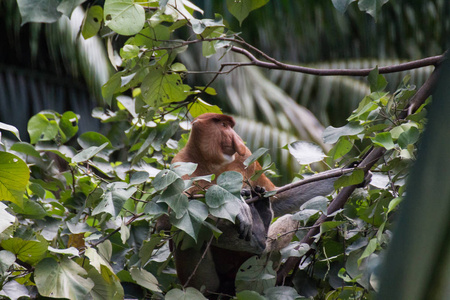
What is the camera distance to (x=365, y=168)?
1547 millimetres

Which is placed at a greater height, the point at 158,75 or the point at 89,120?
the point at 158,75

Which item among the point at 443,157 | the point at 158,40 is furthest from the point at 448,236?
the point at 158,40

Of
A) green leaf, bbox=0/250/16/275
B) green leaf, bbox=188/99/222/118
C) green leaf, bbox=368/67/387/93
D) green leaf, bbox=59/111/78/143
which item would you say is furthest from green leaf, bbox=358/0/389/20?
green leaf, bbox=59/111/78/143

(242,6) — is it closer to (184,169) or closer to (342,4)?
(342,4)

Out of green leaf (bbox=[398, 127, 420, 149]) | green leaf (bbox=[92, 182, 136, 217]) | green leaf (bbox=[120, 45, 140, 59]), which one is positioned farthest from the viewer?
green leaf (bbox=[120, 45, 140, 59])

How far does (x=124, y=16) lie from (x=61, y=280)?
2.39 feet

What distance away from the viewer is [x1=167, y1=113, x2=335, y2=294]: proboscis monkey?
1.82m

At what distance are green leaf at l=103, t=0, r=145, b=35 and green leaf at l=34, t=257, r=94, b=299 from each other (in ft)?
2.15

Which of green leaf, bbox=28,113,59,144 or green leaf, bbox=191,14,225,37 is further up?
green leaf, bbox=191,14,225,37

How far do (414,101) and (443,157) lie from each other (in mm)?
1415

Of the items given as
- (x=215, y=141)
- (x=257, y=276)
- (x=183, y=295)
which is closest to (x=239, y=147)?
(x=215, y=141)

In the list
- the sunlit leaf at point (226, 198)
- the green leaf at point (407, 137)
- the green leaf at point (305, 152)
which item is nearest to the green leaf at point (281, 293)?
the sunlit leaf at point (226, 198)

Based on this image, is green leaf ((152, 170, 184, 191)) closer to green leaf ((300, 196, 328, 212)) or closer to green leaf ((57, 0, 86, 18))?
green leaf ((300, 196, 328, 212))

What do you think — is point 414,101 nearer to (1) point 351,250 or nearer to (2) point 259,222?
(1) point 351,250
